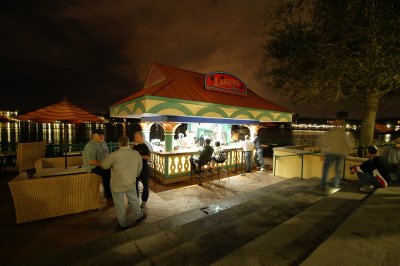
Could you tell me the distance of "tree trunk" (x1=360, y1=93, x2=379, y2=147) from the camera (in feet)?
30.5

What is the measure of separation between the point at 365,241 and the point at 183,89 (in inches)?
253

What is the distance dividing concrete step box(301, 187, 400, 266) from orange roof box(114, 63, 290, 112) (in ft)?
17.8

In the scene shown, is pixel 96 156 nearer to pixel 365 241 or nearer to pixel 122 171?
pixel 122 171

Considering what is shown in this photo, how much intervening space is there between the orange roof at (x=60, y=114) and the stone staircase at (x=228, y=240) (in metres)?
4.16

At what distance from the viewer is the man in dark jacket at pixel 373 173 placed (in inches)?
182

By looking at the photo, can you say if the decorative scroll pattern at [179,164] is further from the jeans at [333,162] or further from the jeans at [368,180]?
the jeans at [368,180]

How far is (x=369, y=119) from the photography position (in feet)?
31.3

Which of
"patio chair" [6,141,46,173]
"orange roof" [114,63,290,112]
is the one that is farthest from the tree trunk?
"patio chair" [6,141,46,173]

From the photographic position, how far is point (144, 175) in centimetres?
510

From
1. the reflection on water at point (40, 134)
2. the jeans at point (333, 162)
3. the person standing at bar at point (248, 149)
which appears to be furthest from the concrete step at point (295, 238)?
the reflection on water at point (40, 134)

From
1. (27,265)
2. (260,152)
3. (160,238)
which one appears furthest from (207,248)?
(260,152)

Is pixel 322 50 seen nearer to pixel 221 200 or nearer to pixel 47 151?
pixel 221 200

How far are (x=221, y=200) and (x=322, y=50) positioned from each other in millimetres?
7790

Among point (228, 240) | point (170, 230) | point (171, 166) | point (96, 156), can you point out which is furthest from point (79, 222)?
point (171, 166)
